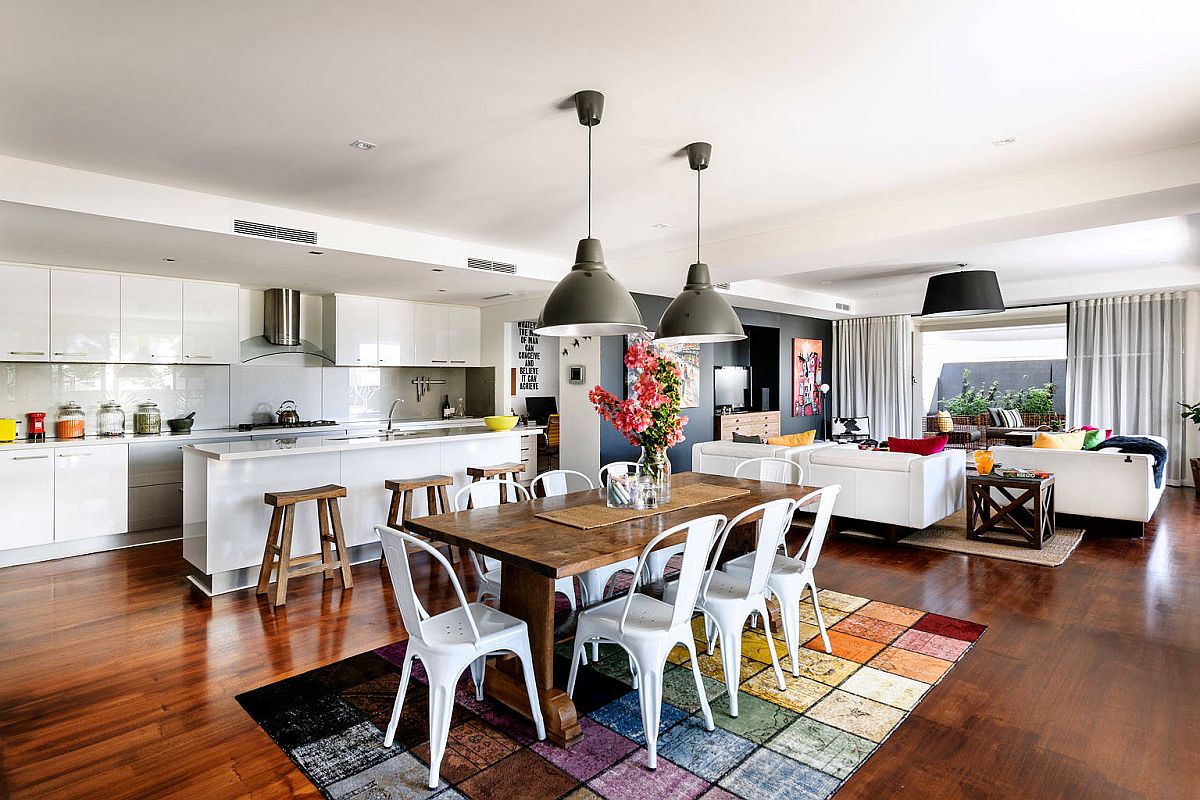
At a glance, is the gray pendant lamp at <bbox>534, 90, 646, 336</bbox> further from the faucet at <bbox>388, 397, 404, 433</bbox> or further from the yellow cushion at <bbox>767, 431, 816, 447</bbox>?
the faucet at <bbox>388, 397, 404, 433</bbox>

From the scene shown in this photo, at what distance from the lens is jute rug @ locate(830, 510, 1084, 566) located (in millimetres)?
4844

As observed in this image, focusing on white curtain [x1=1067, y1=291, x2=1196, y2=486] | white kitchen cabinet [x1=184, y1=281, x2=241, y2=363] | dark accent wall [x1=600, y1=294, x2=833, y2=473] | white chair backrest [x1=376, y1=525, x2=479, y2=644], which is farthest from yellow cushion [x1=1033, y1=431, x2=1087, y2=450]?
white kitchen cabinet [x1=184, y1=281, x2=241, y2=363]

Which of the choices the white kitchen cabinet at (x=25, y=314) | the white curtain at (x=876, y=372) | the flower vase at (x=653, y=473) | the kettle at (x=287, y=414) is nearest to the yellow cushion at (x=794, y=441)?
the flower vase at (x=653, y=473)

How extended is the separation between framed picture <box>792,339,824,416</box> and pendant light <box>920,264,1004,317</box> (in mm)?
3568

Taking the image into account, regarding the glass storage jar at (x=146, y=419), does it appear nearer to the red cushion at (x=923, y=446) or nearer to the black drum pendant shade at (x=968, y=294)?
the red cushion at (x=923, y=446)

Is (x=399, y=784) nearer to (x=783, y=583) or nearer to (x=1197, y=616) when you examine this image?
(x=783, y=583)

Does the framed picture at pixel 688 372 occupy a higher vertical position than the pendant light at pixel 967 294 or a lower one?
lower

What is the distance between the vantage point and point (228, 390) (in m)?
6.48

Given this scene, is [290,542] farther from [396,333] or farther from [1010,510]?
[1010,510]

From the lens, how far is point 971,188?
4.07 meters

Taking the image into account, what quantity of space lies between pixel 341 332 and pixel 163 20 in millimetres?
4916

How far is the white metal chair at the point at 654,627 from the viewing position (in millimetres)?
2258

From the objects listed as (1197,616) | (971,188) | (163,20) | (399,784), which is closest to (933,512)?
(1197,616)

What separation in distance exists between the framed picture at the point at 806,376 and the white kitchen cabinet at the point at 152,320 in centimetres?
783
